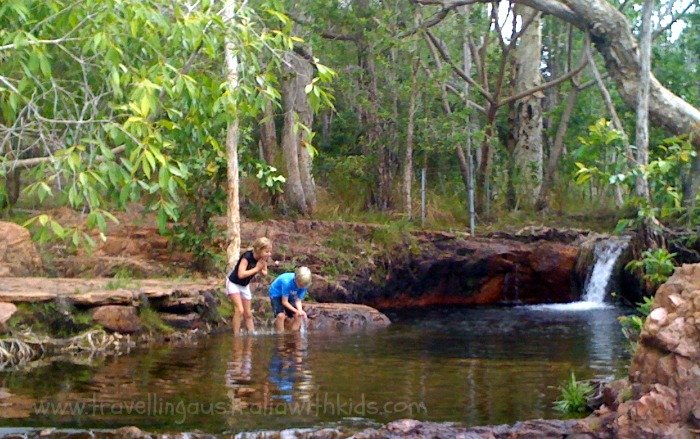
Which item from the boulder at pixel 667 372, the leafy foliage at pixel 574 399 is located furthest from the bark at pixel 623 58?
the boulder at pixel 667 372

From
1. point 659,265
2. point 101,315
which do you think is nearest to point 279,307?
point 101,315

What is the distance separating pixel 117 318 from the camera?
1359 cm

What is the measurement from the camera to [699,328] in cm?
757

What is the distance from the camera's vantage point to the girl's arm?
1459 centimetres

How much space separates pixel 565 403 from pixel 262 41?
13.5ft

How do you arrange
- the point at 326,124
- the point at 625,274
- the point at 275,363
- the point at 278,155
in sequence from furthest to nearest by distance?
the point at 326,124
the point at 278,155
the point at 625,274
the point at 275,363

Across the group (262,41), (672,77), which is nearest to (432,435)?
(262,41)

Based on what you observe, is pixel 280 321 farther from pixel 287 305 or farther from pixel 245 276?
pixel 245 276

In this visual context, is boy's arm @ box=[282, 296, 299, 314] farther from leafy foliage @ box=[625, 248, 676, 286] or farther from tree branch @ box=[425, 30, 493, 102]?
tree branch @ box=[425, 30, 493, 102]

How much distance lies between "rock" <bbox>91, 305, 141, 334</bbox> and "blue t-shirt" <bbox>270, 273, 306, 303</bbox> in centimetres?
213

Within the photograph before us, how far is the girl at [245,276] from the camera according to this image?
14547 mm

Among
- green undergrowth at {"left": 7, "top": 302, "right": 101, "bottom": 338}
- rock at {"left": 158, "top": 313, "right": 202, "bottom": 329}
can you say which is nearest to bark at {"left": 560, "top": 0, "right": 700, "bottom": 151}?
rock at {"left": 158, "top": 313, "right": 202, "bottom": 329}

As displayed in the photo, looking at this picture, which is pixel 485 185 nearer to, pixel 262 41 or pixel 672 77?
pixel 672 77

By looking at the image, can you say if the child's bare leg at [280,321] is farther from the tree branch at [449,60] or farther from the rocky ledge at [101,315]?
the tree branch at [449,60]
